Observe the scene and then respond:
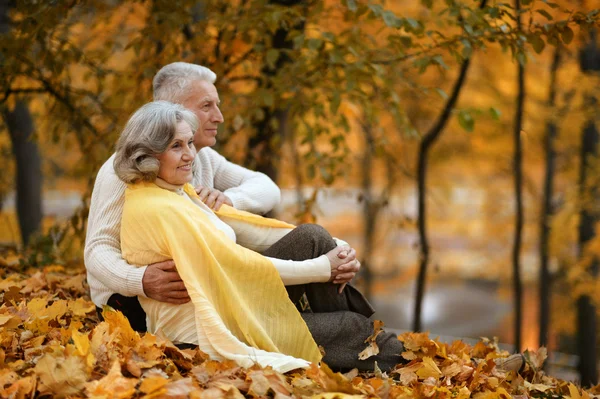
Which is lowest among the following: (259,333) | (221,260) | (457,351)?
(457,351)

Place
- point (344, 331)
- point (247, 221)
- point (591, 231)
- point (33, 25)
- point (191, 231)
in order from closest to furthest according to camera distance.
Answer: point (191, 231)
point (344, 331)
point (247, 221)
point (33, 25)
point (591, 231)

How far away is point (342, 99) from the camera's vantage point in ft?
19.6

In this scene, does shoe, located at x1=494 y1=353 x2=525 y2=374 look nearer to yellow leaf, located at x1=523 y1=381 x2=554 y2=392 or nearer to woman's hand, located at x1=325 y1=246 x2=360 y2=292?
yellow leaf, located at x1=523 y1=381 x2=554 y2=392

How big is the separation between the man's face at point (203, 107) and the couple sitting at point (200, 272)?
0.43m

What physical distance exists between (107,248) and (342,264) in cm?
104

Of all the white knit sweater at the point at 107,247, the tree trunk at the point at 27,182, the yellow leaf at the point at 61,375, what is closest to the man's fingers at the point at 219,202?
the white knit sweater at the point at 107,247

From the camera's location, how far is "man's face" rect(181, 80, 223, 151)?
3.49 metres

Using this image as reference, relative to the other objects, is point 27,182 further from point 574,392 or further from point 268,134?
point 574,392

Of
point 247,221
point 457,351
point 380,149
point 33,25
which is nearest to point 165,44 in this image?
point 33,25

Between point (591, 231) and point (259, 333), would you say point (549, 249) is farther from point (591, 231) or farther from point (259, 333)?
point (259, 333)

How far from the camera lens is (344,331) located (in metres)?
3.11

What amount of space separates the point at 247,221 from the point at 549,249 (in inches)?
306

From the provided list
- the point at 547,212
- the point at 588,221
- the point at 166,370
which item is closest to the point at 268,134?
the point at 166,370

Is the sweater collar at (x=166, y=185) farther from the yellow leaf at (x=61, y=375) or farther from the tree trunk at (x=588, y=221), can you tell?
the tree trunk at (x=588, y=221)
